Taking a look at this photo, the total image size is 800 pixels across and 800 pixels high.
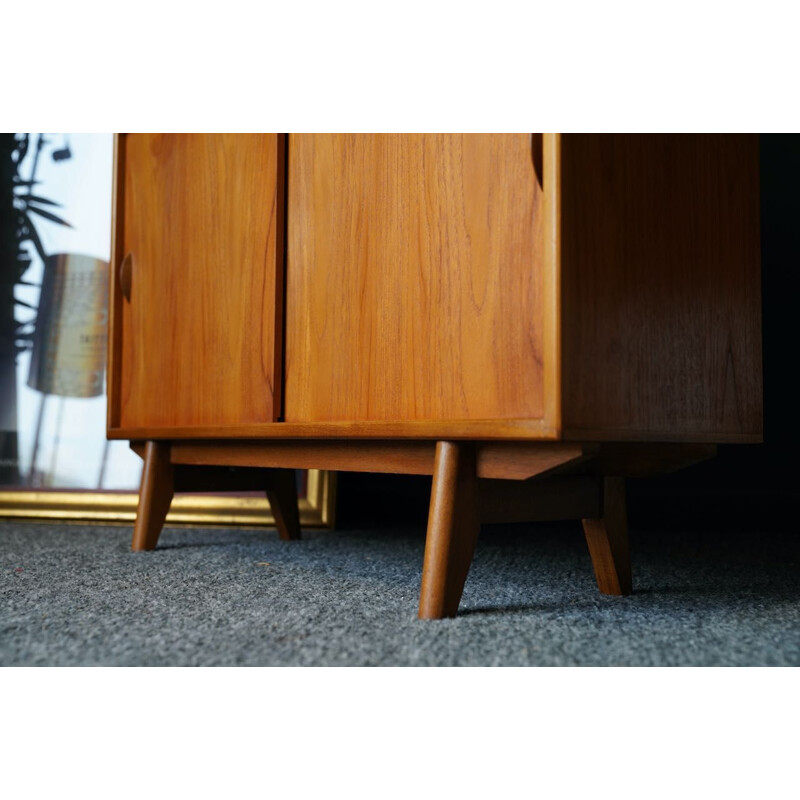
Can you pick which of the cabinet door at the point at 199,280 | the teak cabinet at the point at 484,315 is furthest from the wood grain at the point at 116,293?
the teak cabinet at the point at 484,315

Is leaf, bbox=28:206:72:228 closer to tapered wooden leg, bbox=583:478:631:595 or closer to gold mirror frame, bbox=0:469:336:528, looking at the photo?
gold mirror frame, bbox=0:469:336:528

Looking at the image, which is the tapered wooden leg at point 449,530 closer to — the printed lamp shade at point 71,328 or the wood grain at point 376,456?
the wood grain at point 376,456

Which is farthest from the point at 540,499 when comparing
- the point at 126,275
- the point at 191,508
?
the point at 191,508

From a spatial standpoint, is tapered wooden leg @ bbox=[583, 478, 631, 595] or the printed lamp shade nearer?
tapered wooden leg @ bbox=[583, 478, 631, 595]

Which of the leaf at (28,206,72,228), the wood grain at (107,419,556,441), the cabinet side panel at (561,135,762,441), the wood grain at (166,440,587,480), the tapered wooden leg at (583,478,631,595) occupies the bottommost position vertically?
the tapered wooden leg at (583,478,631,595)

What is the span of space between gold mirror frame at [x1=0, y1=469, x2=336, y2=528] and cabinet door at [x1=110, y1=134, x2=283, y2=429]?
0.30 m

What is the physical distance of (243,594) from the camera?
770mm

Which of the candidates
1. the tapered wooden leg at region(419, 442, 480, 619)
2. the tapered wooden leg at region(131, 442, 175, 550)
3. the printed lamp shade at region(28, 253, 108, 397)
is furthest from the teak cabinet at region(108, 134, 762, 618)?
the printed lamp shade at region(28, 253, 108, 397)

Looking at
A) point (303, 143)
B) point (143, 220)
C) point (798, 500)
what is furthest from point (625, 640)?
point (798, 500)

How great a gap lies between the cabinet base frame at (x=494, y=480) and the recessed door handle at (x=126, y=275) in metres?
0.31

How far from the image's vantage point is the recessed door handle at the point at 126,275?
1.14 metres

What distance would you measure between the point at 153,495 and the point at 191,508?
29cm

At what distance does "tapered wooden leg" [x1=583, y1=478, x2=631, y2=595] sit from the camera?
2.54 feet

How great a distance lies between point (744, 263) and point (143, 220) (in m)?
0.80
